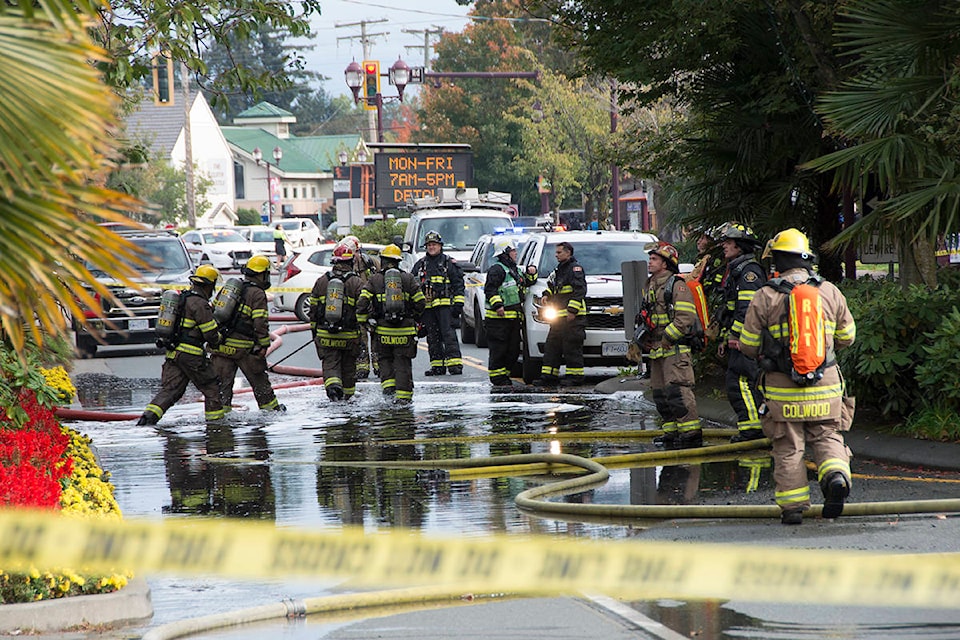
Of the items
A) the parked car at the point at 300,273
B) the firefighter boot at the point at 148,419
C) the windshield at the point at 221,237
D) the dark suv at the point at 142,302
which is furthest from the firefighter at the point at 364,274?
the windshield at the point at 221,237

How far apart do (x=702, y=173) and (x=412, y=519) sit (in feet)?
27.6

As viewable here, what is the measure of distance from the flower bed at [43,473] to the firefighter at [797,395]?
12.4 ft

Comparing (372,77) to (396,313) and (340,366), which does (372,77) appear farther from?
(396,313)

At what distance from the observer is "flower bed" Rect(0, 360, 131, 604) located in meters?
6.36

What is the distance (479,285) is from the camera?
21.8m

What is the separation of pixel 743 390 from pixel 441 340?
797 cm

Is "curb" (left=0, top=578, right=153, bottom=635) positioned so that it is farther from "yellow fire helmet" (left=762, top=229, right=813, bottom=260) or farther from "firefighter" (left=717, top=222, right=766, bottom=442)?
"firefighter" (left=717, top=222, right=766, bottom=442)

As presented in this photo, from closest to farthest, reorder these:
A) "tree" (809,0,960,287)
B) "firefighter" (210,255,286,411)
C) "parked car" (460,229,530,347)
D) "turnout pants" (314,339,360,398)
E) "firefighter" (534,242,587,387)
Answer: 1. "tree" (809,0,960,287)
2. "firefighter" (210,255,286,411)
3. "turnout pants" (314,339,360,398)
4. "firefighter" (534,242,587,387)
5. "parked car" (460,229,530,347)

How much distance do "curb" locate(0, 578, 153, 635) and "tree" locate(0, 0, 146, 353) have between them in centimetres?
193

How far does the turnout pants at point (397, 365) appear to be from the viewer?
15938 mm

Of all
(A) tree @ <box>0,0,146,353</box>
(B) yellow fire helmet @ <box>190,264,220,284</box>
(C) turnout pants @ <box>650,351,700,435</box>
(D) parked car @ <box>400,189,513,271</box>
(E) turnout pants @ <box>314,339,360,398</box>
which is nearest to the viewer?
(A) tree @ <box>0,0,146,353</box>

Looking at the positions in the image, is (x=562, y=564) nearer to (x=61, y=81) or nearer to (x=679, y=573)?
(x=679, y=573)

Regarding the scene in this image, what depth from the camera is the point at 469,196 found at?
29062 millimetres

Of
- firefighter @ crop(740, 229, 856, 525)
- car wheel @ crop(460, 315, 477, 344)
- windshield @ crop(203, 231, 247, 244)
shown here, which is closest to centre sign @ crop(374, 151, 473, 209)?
car wheel @ crop(460, 315, 477, 344)
